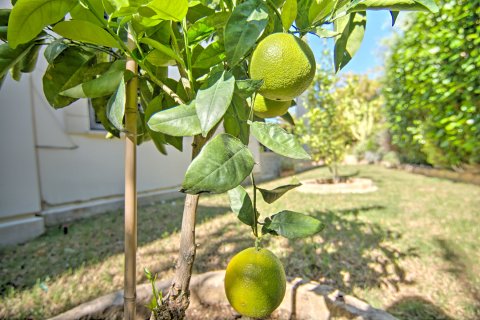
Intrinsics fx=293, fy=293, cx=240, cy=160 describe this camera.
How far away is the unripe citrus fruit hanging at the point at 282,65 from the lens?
418mm

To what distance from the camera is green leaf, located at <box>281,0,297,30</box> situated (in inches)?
16.9

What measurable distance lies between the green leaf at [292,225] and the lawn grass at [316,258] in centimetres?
145

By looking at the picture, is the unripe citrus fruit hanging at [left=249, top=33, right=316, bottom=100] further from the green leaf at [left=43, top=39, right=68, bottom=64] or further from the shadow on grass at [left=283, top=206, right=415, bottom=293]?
the shadow on grass at [left=283, top=206, right=415, bottom=293]

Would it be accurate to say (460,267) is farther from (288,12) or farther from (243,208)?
(288,12)

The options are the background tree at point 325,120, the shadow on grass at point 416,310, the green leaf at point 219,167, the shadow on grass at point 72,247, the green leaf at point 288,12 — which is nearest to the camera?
the green leaf at point 219,167

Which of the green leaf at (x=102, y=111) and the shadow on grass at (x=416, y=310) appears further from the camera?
the shadow on grass at (x=416, y=310)

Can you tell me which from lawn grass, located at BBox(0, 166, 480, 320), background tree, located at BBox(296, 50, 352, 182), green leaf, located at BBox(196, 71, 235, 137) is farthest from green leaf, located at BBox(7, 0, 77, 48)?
background tree, located at BBox(296, 50, 352, 182)

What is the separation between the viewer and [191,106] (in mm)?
414

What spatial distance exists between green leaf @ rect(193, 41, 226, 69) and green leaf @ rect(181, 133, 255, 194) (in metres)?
0.17

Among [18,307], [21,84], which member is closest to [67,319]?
[18,307]

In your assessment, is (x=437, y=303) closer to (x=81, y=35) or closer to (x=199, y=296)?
(x=199, y=296)

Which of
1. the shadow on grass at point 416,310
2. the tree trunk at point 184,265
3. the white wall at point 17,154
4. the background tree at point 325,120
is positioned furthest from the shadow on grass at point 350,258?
the background tree at point 325,120

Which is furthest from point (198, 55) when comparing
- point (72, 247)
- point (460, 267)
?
point (460, 267)

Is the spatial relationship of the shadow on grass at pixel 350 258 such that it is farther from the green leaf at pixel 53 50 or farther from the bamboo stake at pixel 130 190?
the green leaf at pixel 53 50
